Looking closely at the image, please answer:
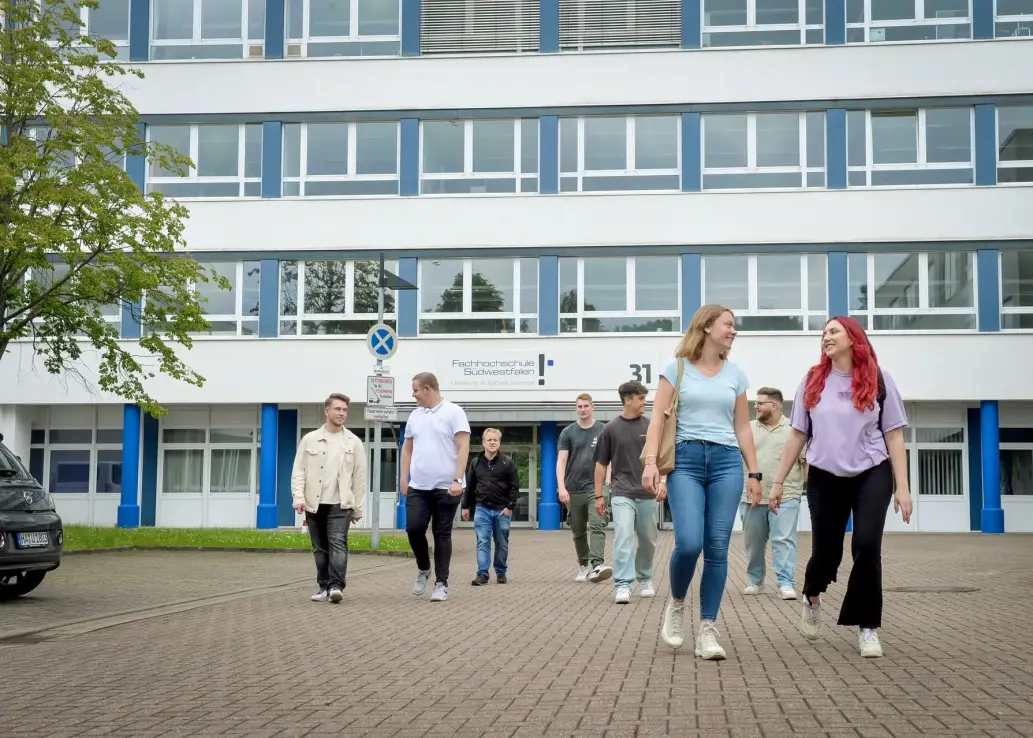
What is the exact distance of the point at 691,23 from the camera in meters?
33.3

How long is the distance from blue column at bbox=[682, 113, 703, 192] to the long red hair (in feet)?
81.5

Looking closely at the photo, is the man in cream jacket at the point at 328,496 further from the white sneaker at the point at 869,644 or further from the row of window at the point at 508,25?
the row of window at the point at 508,25

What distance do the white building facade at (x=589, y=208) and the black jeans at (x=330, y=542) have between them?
2020 cm

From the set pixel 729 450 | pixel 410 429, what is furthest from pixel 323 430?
pixel 729 450

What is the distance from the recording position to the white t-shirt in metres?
12.2

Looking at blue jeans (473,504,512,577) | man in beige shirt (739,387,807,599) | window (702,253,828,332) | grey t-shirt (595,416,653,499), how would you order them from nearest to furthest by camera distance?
1. grey t-shirt (595,416,653,499)
2. man in beige shirt (739,387,807,599)
3. blue jeans (473,504,512,577)
4. window (702,253,828,332)

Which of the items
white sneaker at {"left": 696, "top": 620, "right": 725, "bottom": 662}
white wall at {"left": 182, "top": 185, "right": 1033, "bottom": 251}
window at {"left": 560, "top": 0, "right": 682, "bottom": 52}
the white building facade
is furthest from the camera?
window at {"left": 560, "top": 0, "right": 682, "bottom": 52}

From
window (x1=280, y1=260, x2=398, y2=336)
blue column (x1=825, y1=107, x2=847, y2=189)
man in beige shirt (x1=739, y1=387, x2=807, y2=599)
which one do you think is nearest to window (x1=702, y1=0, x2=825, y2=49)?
blue column (x1=825, y1=107, x2=847, y2=189)

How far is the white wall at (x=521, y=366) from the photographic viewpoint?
3192cm

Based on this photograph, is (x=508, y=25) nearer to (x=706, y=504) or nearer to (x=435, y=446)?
(x=435, y=446)

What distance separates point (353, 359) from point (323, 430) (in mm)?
20755

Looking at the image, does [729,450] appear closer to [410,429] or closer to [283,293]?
[410,429]

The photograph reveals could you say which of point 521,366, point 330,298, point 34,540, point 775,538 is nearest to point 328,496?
point 34,540

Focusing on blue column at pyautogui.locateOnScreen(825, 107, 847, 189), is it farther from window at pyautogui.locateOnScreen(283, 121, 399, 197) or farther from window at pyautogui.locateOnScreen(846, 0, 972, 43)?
window at pyautogui.locateOnScreen(283, 121, 399, 197)
